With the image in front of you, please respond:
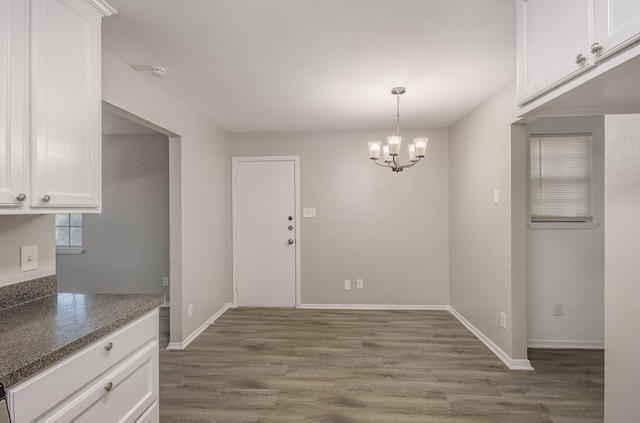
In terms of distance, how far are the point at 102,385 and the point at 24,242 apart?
89 centimetres

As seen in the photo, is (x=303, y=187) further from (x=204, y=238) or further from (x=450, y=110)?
(x=450, y=110)

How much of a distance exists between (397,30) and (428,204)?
2.78 meters

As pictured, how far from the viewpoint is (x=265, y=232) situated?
4.42 metres

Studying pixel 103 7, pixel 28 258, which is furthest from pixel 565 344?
pixel 103 7

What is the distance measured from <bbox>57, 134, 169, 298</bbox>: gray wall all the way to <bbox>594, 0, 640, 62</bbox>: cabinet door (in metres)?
4.63

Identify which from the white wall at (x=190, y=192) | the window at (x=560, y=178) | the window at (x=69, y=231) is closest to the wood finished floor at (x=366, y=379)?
the white wall at (x=190, y=192)

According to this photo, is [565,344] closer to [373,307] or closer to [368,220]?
[373,307]

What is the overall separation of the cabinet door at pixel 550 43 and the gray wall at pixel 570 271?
6.92 feet

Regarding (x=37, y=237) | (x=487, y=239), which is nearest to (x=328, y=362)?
(x=487, y=239)

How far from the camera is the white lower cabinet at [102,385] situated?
0.98 metres

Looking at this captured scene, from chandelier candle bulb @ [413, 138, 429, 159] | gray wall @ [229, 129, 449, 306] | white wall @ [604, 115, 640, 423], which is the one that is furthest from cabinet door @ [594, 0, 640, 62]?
gray wall @ [229, 129, 449, 306]

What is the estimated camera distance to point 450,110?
11.4 ft

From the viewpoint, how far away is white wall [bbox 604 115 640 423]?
150cm

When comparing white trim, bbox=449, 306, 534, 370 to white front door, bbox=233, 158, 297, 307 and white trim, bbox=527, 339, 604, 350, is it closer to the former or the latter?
white trim, bbox=527, 339, 604, 350
